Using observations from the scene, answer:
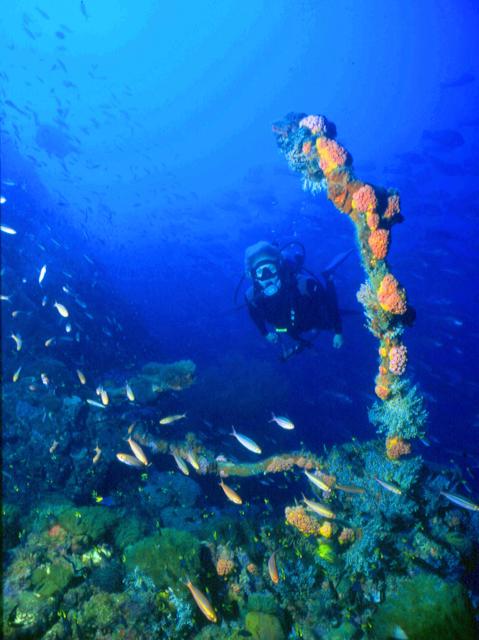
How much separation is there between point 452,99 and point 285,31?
33247 millimetres

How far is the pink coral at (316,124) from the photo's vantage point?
5711 mm

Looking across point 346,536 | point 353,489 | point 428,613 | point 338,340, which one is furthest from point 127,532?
point 338,340

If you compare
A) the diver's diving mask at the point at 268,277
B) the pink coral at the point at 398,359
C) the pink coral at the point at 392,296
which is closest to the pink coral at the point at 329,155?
the pink coral at the point at 392,296

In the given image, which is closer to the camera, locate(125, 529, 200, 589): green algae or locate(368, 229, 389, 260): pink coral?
locate(125, 529, 200, 589): green algae

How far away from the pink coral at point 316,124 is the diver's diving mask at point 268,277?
291 cm

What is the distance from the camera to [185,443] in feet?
28.6

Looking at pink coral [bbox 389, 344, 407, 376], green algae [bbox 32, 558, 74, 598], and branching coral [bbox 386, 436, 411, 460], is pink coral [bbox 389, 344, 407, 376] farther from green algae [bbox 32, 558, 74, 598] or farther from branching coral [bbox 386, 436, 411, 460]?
green algae [bbox 32, 558, 74, 598]

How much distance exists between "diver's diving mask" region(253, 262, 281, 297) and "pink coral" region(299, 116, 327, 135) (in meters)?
2.91

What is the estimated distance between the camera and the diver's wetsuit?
8.09 metres

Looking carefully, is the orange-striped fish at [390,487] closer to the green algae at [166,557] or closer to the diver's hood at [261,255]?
the green algae at [166,557]

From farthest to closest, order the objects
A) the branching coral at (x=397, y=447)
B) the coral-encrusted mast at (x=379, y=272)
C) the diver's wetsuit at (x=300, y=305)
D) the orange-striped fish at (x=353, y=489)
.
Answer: the diver's wetsuit at (x=300, y=305)
the branching coral at (x=397, y=447)
the orange-striped fish at (x=353, y=489)
the coral-encrusted mast at (x=379, y=272)

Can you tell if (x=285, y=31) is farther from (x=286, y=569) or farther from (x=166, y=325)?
(x=286, y=569)

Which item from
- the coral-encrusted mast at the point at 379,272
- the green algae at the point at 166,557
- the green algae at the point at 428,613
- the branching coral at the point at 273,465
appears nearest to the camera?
the green algae at the point at 428,613

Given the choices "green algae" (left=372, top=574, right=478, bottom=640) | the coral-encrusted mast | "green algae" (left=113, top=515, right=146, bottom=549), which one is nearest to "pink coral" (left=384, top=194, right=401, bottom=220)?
the coral-encrusted mast
